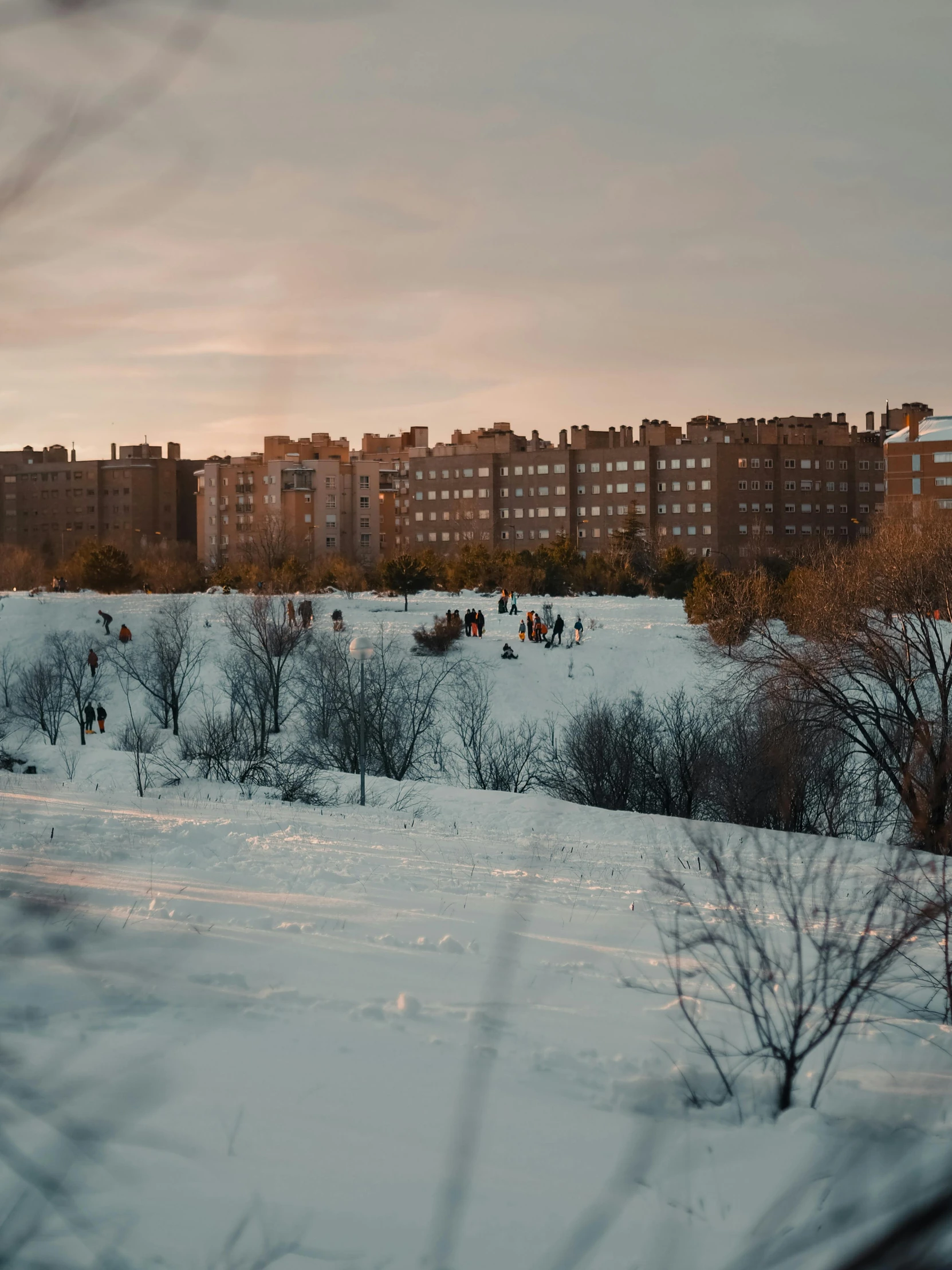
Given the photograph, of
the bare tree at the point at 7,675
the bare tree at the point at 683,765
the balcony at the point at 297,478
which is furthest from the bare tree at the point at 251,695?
the balcony at the point at 297,478

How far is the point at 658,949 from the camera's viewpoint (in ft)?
26.0

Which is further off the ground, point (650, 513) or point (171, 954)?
point (650, 513)

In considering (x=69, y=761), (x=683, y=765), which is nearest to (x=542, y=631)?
(x=683, y=765)

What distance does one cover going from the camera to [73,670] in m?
45.0

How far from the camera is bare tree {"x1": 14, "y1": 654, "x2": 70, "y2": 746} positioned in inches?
1515

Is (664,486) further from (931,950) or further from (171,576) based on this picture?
(931,950)

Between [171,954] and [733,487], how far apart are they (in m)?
120

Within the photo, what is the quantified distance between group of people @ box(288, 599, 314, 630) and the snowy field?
123 ft

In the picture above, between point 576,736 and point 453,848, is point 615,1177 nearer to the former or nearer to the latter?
point 453,848

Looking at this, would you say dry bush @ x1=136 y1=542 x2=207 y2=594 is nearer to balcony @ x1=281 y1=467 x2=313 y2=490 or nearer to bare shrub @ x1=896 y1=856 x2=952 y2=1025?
balcony @ x1=281 y1=467 x2=313 y2=490

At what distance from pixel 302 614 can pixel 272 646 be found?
22.4ft

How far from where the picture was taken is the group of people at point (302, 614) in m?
50.5

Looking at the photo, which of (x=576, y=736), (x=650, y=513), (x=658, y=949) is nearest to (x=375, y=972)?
(x=658, y=949)

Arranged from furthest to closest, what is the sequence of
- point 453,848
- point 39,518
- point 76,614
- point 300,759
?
point 76,614
point 39,518
point 300,759
point 453,848
